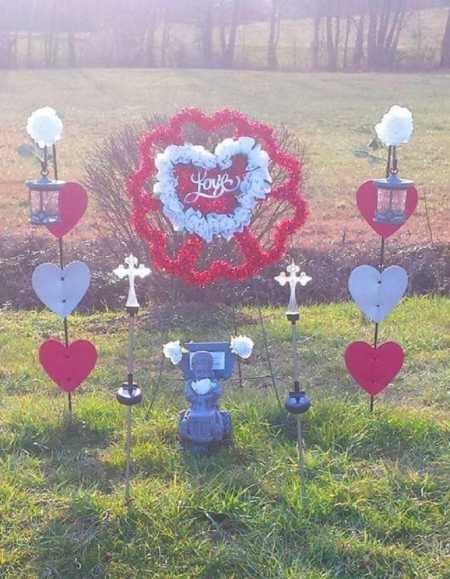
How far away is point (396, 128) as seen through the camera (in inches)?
150

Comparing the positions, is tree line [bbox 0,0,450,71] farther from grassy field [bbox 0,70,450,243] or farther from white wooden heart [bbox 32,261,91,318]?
white wooden heart [bbox 32,261,91,318]

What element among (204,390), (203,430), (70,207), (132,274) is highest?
(70,207)

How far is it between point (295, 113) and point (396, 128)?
19280mm

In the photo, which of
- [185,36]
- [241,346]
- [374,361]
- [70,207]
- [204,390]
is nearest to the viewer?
[204,390]

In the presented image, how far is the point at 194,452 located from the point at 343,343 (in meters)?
2.03

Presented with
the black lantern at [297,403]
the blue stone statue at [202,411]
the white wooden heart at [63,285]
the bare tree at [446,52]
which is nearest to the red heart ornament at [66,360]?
the white wooden heart at [63,285]

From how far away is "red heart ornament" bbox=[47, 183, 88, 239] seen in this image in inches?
152

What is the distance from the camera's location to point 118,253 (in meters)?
7.16

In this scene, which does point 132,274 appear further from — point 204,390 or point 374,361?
point 374,361

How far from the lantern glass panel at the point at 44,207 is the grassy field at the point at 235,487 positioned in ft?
3.22

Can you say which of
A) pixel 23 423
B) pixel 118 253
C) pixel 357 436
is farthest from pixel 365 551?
pixel 118 253

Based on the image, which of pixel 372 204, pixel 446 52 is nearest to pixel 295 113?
pixel 372 204

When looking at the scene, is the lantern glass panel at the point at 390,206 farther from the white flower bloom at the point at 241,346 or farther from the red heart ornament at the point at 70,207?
the red heart ornament at the point at 70,207

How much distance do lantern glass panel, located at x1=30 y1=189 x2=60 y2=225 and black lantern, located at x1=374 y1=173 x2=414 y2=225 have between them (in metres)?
1.51
